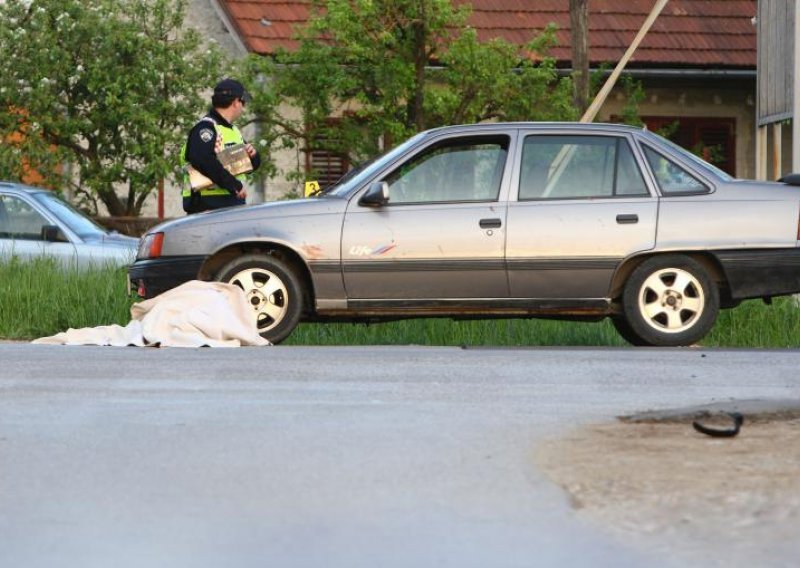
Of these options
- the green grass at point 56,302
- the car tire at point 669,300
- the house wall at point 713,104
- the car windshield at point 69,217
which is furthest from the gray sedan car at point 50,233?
the house wall at point 713,104

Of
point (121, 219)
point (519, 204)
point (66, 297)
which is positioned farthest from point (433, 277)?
point (121, 219)

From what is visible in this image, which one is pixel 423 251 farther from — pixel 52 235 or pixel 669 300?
pixel 52 235

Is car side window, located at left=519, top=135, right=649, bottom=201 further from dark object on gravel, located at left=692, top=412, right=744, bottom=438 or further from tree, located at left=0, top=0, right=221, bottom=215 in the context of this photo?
tree, located at left=0, top=0, right=221, bottom=215

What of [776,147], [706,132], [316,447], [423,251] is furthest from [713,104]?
[316,447]

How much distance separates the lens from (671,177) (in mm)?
13195

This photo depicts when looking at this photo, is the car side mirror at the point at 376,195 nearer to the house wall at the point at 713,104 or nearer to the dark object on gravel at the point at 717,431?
the dark object on gravel at the point at 717,431

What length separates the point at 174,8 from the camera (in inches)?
1077

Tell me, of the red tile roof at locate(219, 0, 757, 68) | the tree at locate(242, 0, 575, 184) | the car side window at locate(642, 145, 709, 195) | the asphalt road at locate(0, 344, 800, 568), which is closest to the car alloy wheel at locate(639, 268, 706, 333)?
the asphalt road at locate(0, 344, 800, 568)

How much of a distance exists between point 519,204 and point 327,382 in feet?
9.65

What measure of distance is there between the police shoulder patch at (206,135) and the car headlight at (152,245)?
1.15 metres

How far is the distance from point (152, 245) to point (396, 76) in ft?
35.3

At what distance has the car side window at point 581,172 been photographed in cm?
1311

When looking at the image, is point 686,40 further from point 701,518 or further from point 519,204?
point 701,518

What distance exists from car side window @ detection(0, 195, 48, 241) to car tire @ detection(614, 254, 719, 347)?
7.24 metres
